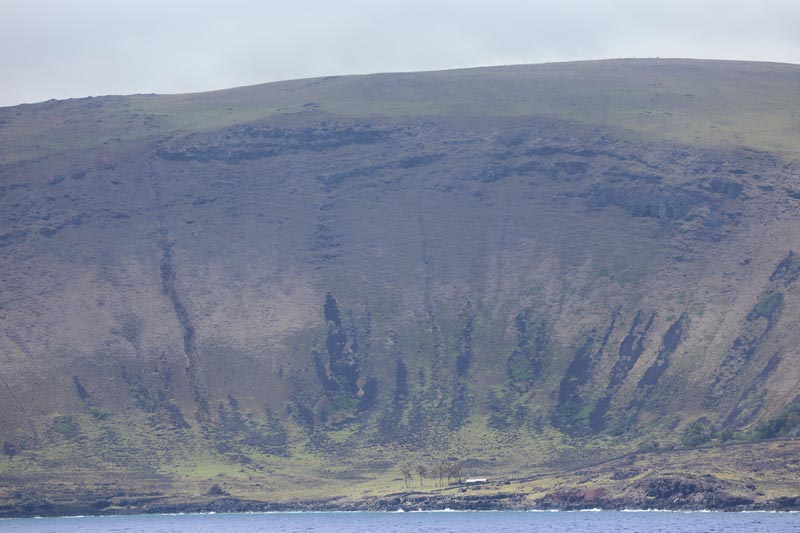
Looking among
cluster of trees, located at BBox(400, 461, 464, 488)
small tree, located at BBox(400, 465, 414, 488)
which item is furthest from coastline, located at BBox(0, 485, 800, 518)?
cluster of trees, located at BBox(400, 461, 464, 488)

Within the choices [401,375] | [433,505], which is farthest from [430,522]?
[401,375]

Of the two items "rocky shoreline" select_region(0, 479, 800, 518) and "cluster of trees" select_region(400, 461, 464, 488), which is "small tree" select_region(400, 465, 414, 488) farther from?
"rocky shoreline" select_region(0, 479, 800, 518)

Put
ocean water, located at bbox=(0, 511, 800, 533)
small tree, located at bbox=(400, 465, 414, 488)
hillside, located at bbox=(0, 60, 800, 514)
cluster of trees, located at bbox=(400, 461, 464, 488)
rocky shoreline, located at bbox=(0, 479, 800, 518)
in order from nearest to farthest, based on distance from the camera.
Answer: ocean water, located at bbox=(0, 511, 800, 533) → rocky shoreline, located at bbox=(0, 479, 800, 518) → cluster of trees, located at bbox=(400, 461, 464, 488) → small tree, located at bbox=(400, 465, 414, 488) → hillside, located at bbox=(0, 60, 800, 514)

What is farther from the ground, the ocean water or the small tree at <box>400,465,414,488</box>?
the ocean water

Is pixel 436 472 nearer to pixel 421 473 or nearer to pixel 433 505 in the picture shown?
pixel 421 473

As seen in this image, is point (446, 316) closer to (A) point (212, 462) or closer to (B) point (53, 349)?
(A) point (212, 462)

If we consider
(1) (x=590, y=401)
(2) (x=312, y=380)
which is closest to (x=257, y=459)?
(2) (x=312, y=380)
